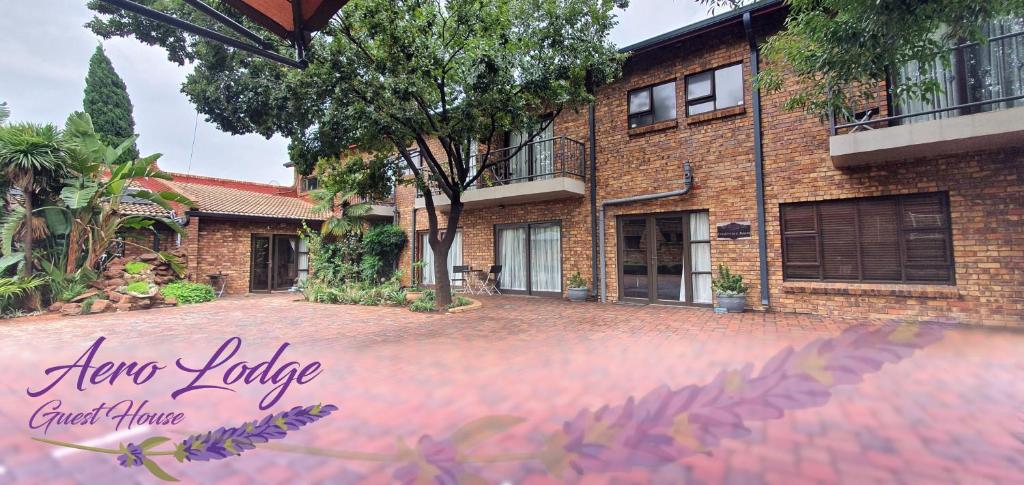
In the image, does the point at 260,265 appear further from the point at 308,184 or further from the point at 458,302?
the point at 458,302

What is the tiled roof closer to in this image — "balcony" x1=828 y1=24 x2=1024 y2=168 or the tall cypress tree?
the tall cypress tree

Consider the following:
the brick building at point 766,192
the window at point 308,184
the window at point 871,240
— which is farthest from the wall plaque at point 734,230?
the window at point 308,184

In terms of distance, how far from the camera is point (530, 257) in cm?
1222

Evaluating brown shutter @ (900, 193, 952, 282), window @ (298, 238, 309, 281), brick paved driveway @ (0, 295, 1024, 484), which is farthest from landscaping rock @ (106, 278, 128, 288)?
brown shutter @ (900, 193, 952, 282)

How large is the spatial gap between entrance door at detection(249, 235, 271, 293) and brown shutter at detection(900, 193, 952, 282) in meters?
16.8

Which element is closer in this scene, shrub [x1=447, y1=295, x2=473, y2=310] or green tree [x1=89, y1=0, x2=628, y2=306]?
green tree [x1=89, y1=0, x2=628, y2=306]

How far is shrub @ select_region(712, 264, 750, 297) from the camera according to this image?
856 cm

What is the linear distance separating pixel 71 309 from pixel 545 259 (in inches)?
401

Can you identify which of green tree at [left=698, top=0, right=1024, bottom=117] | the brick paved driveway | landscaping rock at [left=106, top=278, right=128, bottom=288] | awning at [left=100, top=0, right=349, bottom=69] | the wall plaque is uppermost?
green tree at [left=698, top=0, right=1024, bottom=117]

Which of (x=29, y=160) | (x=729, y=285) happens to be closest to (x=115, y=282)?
(x=29, y=160)

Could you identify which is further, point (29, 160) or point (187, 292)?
point (187, 292)

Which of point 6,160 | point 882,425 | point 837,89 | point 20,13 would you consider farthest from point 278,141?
point 882,425

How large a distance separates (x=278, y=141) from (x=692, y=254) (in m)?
9.25

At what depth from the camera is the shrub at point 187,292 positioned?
11.3 metres
